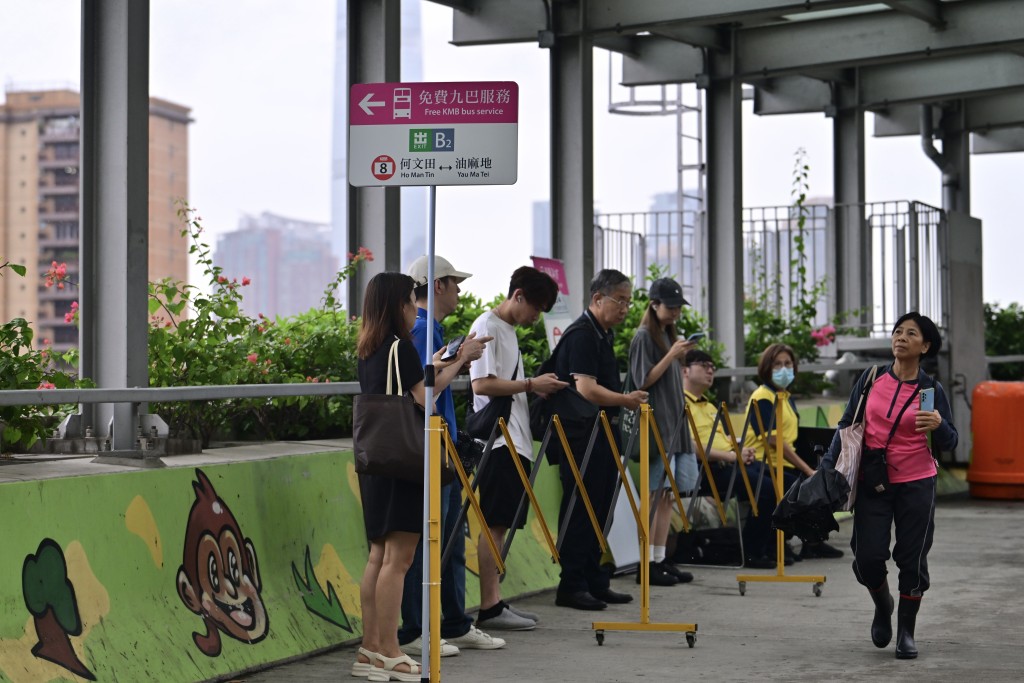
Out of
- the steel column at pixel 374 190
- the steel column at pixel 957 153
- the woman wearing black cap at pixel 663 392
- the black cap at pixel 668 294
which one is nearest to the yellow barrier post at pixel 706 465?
the woman wearing black cap at pixel 663 392

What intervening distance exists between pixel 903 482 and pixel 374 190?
534 cm

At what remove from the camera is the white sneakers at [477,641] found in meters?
7.87

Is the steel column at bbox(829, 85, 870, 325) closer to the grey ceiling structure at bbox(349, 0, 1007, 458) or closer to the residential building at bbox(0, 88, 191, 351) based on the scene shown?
the grey ceiling structure at bbox(349, 0, 1007, 458)

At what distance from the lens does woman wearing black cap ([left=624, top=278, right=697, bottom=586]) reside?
9.94m

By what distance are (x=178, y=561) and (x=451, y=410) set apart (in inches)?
68.5

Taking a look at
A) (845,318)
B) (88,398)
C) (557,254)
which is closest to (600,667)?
(88,398)

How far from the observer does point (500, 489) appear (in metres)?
8.41

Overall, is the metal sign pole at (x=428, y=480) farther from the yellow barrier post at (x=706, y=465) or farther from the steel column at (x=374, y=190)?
the steel column at (x=374, y=190)

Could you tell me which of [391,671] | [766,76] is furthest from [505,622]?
[766,76]

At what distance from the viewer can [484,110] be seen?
6621 mm

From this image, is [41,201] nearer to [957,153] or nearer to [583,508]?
[583,508]

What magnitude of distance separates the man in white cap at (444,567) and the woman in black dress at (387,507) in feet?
2.06

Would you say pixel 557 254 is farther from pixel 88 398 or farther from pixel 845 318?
pixel 88 398

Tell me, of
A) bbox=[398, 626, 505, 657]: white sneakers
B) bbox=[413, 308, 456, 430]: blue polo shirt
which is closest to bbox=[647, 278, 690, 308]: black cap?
bbox=[413, 308, 456, 430]: blue polo shirt
